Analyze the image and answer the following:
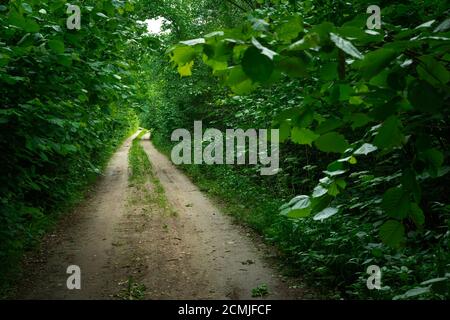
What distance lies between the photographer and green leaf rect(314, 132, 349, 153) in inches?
70.6

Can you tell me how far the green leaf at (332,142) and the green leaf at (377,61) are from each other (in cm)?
46

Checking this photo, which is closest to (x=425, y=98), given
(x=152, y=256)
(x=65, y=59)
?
(x=65, y=59)

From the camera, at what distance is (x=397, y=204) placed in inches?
64.9

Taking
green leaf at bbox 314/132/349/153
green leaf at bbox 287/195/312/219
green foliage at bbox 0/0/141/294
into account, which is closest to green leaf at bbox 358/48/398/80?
green leaf at bbox 314/132/349/153

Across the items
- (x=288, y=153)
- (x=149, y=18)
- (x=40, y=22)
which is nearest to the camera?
(x=40, y=22)

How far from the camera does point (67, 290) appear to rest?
603 centimetres

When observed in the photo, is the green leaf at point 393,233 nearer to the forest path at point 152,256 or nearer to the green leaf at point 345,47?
the green leaf at point 345,47

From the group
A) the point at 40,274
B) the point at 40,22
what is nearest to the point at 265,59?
the point at 40,22

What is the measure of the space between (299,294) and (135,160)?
57.9ft

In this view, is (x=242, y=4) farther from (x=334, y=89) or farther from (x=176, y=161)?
(x=334, y=89)

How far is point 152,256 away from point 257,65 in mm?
6897

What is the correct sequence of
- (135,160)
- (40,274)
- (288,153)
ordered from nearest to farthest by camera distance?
(40,274)
(288,153)
(135,160)

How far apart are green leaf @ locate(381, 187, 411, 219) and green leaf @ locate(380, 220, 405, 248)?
0.14 meters

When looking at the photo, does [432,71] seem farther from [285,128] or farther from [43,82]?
[43,82]
